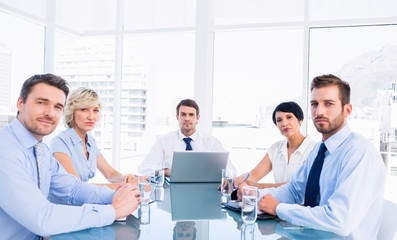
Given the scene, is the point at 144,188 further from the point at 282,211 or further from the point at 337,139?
the point at 337,139

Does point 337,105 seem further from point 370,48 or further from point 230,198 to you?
point 370,48

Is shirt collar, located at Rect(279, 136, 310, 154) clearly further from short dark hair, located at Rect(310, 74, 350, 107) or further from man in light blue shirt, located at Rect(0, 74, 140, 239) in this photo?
man in light blue shirt, located at Rect(0, 74, 140, 239)

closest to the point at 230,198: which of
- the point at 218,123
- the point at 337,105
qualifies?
the point at 337,105

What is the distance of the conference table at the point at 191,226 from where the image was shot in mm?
1297

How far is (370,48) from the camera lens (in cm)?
421

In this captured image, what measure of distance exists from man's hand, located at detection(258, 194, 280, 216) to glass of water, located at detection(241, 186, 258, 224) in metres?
0.13

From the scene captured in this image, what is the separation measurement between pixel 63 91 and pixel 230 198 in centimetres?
115

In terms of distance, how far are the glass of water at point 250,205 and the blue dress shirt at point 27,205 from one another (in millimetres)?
596

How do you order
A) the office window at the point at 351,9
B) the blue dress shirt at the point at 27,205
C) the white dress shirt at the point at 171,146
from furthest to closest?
the office window at the point at 351,9
the white dress shirt at the point at 171,146
the blue dress shirt at the point at 27,205

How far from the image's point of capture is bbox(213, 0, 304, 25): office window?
4430 mm

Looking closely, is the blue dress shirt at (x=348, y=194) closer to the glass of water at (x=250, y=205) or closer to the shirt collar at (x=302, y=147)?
the glass of water at (x=250, y=205)

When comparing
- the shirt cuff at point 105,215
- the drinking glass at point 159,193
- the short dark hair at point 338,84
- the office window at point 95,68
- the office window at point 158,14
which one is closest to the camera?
the shirt cuff at point 105,215

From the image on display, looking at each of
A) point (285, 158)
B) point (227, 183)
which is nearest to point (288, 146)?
point (285, 158)

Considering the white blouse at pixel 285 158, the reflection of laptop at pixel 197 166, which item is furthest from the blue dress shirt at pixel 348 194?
the white blouse at pixel 285 158
